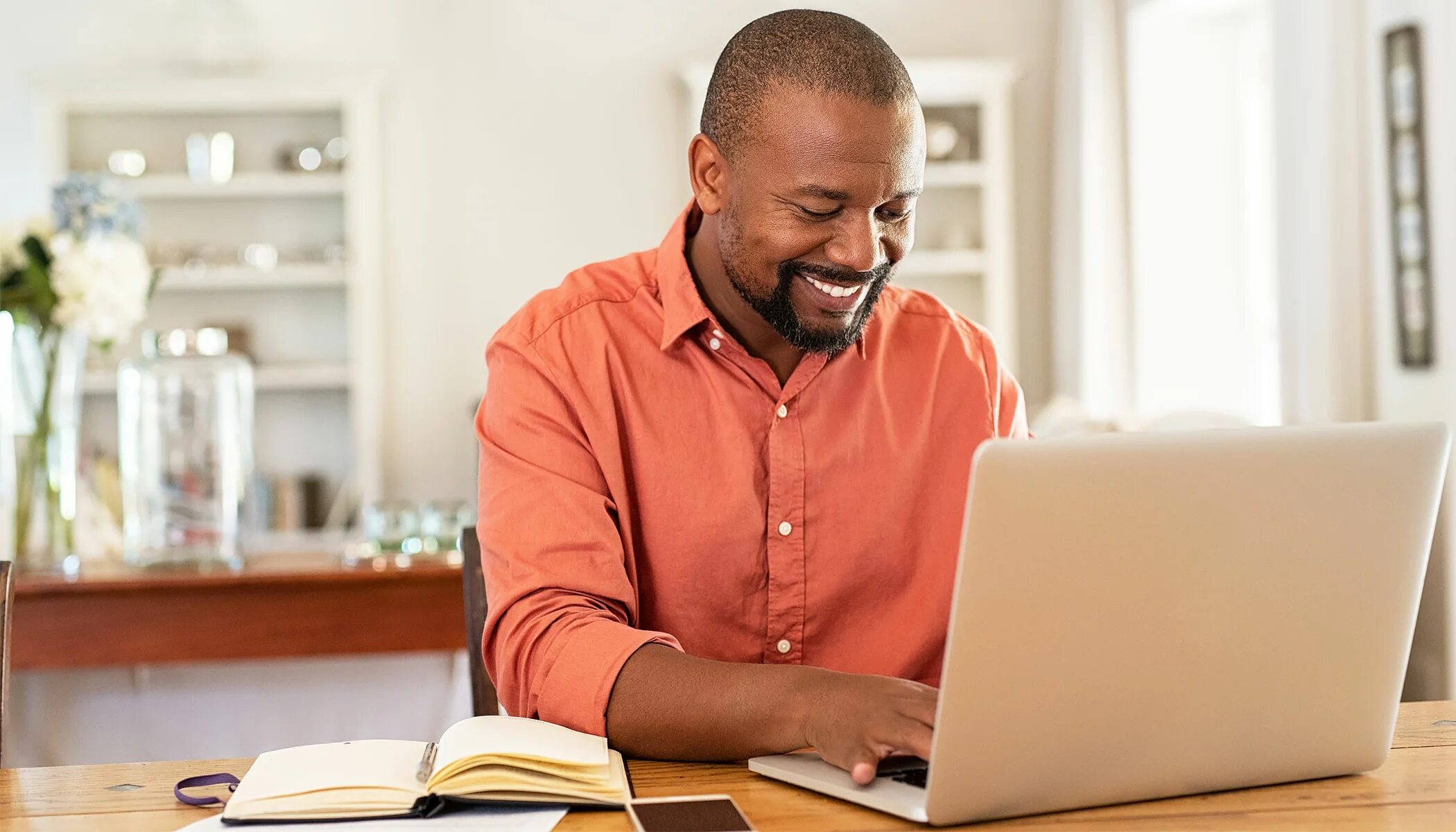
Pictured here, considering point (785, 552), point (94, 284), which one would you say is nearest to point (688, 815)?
point (785, 552)

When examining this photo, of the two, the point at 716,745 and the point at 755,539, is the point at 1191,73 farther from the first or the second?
the point at 716,745

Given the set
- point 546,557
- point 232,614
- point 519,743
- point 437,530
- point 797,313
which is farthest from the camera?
point 437,530

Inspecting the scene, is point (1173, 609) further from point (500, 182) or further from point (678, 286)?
point (500, 182)

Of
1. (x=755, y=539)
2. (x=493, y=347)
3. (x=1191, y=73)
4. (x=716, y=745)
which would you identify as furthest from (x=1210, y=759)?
(x=1191, y=73)

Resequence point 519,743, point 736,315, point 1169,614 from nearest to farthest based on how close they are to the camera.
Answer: point 1169,614
point 519,743
point 736,315

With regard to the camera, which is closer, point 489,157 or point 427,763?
point 427,763

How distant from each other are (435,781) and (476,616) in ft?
1.83

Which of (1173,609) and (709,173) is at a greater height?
(709,173)

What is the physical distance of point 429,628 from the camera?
7.80 feet

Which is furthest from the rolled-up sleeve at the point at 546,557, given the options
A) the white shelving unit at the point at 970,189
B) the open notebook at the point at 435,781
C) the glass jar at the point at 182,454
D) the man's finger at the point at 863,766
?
the white shelving unit at the point at 970,189

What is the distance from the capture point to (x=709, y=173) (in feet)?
4.83

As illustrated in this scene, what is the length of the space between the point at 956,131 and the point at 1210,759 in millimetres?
4200

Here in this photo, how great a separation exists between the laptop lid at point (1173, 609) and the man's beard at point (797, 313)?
0.49 metres

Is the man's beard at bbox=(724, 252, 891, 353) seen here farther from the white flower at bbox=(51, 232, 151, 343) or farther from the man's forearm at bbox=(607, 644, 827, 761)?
the white flower at bbox=(51, 232, 151, 343)
